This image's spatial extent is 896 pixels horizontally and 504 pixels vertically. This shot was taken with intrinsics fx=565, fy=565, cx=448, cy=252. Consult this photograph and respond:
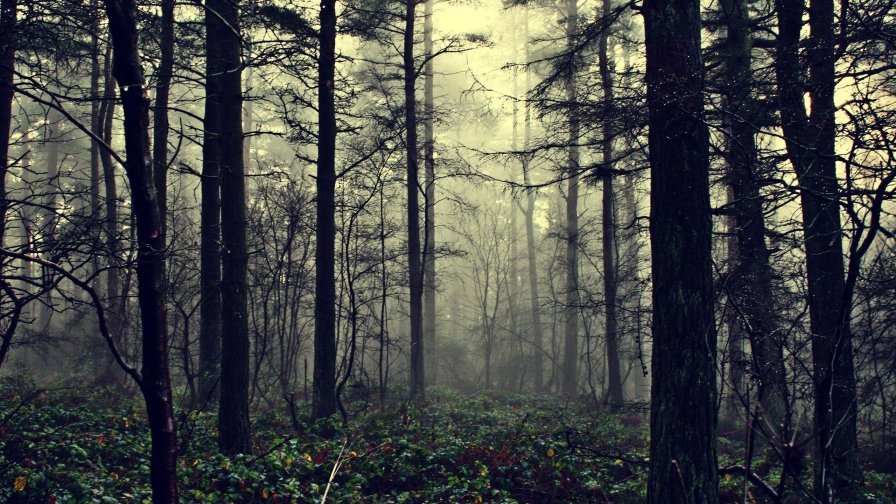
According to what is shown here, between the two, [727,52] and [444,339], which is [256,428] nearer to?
[727,52]

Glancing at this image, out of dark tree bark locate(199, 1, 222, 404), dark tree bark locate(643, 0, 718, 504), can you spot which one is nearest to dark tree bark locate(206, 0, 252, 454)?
dark tree bark locate(199, 1, 222, 404)

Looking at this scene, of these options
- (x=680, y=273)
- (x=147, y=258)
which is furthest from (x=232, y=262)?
(x=680, y=273)

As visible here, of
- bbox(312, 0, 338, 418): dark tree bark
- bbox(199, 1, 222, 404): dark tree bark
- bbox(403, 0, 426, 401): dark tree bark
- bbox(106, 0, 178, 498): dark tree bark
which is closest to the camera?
bbox(106, 0, 178, 498): dark tree bark

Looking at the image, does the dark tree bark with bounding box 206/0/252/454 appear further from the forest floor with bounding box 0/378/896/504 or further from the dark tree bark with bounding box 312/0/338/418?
the dark tree bark with bounding box 312/0/338/418

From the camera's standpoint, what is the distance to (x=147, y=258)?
9.29ft

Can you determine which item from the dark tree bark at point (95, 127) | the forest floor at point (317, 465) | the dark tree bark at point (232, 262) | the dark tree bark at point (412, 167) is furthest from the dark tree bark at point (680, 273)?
the dark tree bark at point (412, 167)

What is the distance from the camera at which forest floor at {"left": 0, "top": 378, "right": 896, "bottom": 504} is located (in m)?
5.64

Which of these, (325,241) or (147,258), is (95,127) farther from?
(147,258)

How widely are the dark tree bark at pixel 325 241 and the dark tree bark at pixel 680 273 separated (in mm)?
6409

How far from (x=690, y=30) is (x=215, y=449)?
737cm

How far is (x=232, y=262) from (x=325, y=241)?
2.64 metres

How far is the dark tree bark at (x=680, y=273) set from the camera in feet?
14.9

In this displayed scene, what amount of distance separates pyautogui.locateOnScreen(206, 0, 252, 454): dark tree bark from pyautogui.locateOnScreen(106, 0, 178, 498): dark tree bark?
14.9 feet

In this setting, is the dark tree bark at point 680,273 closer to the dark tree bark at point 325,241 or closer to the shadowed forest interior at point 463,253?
the shadowed forest interior at point 463,253
